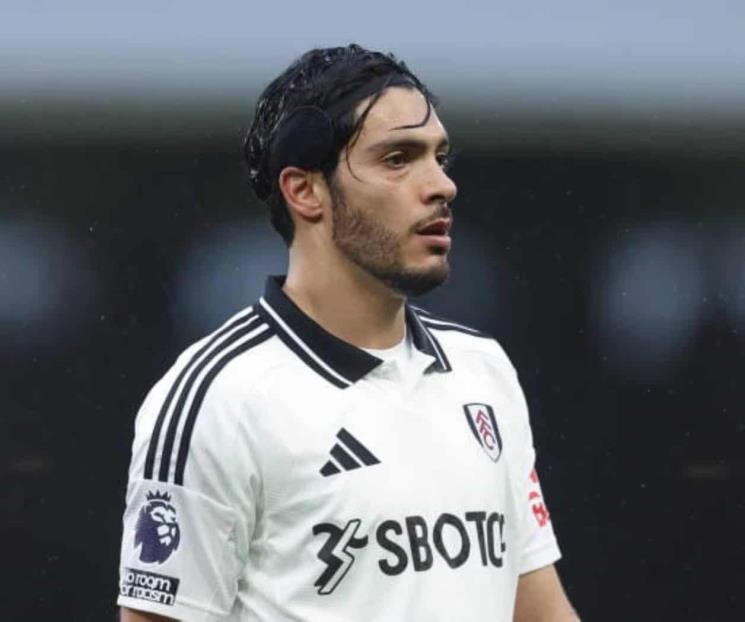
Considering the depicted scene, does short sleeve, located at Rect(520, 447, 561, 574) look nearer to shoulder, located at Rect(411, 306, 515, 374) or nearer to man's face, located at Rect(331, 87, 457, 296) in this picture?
shoulder, located at Rect(411, 306, 515, 374)

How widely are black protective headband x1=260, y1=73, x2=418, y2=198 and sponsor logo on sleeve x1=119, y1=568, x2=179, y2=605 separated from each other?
1.31 feet

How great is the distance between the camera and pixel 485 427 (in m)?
1.70

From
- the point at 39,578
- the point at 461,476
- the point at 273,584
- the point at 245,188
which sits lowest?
the point at 39,578

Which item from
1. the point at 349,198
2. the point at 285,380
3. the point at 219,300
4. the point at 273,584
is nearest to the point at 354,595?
the point at 273,584

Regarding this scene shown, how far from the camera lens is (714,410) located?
274 centimetres

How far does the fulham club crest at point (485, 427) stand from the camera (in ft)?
5.51

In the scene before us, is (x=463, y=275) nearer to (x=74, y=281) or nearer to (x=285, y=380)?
(x=74, y=281)

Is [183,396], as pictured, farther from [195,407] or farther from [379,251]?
[379,251]

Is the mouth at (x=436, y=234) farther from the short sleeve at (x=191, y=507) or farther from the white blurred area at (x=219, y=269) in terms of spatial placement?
the white blurred area at (x=219, y=269)

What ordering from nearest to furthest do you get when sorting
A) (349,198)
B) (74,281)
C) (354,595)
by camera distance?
(354,595)
(349,198)
(74,281)

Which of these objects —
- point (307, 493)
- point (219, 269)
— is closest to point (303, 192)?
point (307, 493)

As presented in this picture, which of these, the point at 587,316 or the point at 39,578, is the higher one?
the point at 587,316

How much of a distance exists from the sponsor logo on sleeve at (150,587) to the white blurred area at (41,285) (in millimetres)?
1059

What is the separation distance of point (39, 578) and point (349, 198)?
3.92ft
